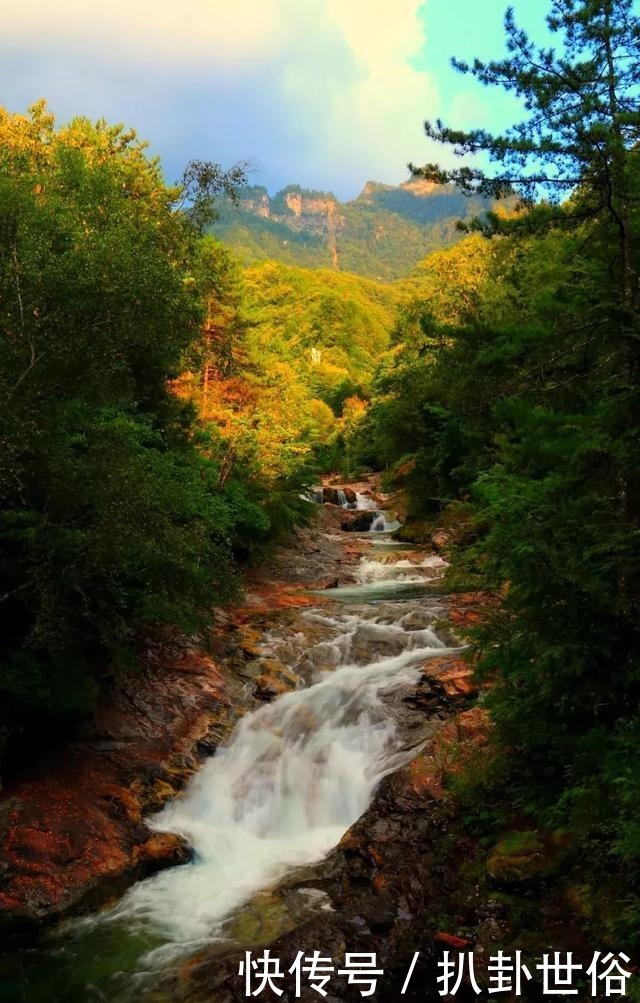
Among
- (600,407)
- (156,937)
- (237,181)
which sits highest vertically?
(237,181)

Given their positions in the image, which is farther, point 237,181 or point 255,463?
point 255,463

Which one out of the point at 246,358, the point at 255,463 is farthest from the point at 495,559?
the point at 246,358

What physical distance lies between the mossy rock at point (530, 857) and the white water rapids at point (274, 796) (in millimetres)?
3276

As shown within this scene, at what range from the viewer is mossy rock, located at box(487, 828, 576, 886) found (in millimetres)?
6184

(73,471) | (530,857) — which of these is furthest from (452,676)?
(73,471)

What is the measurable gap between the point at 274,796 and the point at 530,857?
5.01 metres

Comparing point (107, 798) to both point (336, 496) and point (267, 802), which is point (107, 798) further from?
point (336, 496)

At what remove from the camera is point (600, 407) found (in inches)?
237

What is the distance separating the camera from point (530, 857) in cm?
642

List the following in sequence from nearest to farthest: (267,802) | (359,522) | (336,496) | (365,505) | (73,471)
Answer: (73,471) → (267,802) → (359,522) → (365,505) → (336,496)

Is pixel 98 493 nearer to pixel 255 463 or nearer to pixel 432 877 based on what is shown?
pixel 432 877

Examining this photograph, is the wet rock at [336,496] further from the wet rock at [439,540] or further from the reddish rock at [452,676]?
the reddish rock at [452,676]

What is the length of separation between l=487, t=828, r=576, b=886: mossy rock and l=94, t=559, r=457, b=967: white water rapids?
3276mm

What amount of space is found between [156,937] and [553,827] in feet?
15.3
